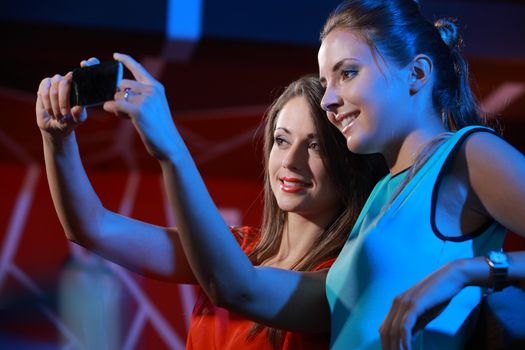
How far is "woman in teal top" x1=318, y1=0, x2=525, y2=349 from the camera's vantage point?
1105 millimetres

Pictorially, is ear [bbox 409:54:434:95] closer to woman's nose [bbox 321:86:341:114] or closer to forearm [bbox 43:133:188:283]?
woman's nose [bbox 321:86:341:114]

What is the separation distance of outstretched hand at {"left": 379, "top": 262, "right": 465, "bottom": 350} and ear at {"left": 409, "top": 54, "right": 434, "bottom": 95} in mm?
371

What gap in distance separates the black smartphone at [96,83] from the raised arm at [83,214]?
0.10 feet

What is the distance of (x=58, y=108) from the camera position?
4.04ft

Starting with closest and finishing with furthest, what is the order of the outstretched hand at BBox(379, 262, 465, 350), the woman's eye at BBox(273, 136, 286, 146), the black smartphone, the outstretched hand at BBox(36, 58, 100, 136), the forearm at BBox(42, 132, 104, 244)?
the outstretched hand at BBox(379, 262, 465, 350) → the black smartphone → the outstretched hand at BBox(36, 58, 100, 136) → the forearm at BBox(42, 132, 104, 244) → the woman's eye at BBox(273, 136, 286, 146)

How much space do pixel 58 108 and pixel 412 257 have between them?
63 cm

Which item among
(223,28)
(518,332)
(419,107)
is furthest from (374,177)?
(223,28)

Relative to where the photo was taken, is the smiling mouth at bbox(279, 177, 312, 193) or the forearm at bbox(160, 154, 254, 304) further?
the smiling mouth at bbox(279, 177, 312, 193)

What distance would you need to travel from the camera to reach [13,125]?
10.3ft

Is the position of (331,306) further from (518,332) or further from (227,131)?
(227,131)

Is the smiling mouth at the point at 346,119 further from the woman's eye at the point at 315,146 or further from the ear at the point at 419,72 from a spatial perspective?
the woman's eye at the point at 315,146

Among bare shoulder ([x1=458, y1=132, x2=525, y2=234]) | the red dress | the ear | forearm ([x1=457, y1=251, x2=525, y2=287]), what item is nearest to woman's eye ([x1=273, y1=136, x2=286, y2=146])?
the red dress

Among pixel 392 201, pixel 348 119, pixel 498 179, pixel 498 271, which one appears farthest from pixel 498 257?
pixel 348 119

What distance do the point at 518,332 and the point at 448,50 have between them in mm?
575
